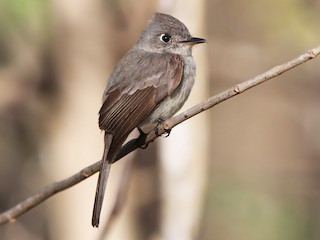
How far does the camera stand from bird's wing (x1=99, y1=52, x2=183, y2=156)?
4.09m

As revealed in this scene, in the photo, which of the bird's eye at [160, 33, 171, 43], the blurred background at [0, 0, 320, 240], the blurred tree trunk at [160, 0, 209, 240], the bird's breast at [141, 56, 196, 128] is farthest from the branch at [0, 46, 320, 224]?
the blurred background at [0, 0, 320, 240]

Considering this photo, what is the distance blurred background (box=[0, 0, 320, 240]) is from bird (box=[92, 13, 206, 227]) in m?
0.96

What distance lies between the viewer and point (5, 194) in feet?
23.7

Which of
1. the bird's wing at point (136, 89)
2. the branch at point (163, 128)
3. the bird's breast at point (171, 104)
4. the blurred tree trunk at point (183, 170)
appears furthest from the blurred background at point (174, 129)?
the branch at point (163, 128)

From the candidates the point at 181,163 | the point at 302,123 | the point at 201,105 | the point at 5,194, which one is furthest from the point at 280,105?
the point at 201,105

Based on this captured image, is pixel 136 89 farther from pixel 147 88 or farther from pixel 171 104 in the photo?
pixel 171 104

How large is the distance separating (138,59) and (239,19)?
3.12 m

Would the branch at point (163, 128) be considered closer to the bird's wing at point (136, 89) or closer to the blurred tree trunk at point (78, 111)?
the bird's wing at point (136, 89)

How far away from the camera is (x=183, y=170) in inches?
225

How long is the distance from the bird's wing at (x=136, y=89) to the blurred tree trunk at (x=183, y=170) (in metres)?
1.17

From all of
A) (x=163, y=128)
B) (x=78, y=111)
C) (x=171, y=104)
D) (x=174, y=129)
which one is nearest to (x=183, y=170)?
(x=174, y=129)

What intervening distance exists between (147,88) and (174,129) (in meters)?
1.47

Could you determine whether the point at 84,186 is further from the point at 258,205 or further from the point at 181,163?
the point at 258,205

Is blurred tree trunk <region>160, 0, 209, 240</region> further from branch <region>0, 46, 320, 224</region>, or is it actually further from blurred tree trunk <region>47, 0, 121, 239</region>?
branch <region>0, 46, 320, 224</region>
